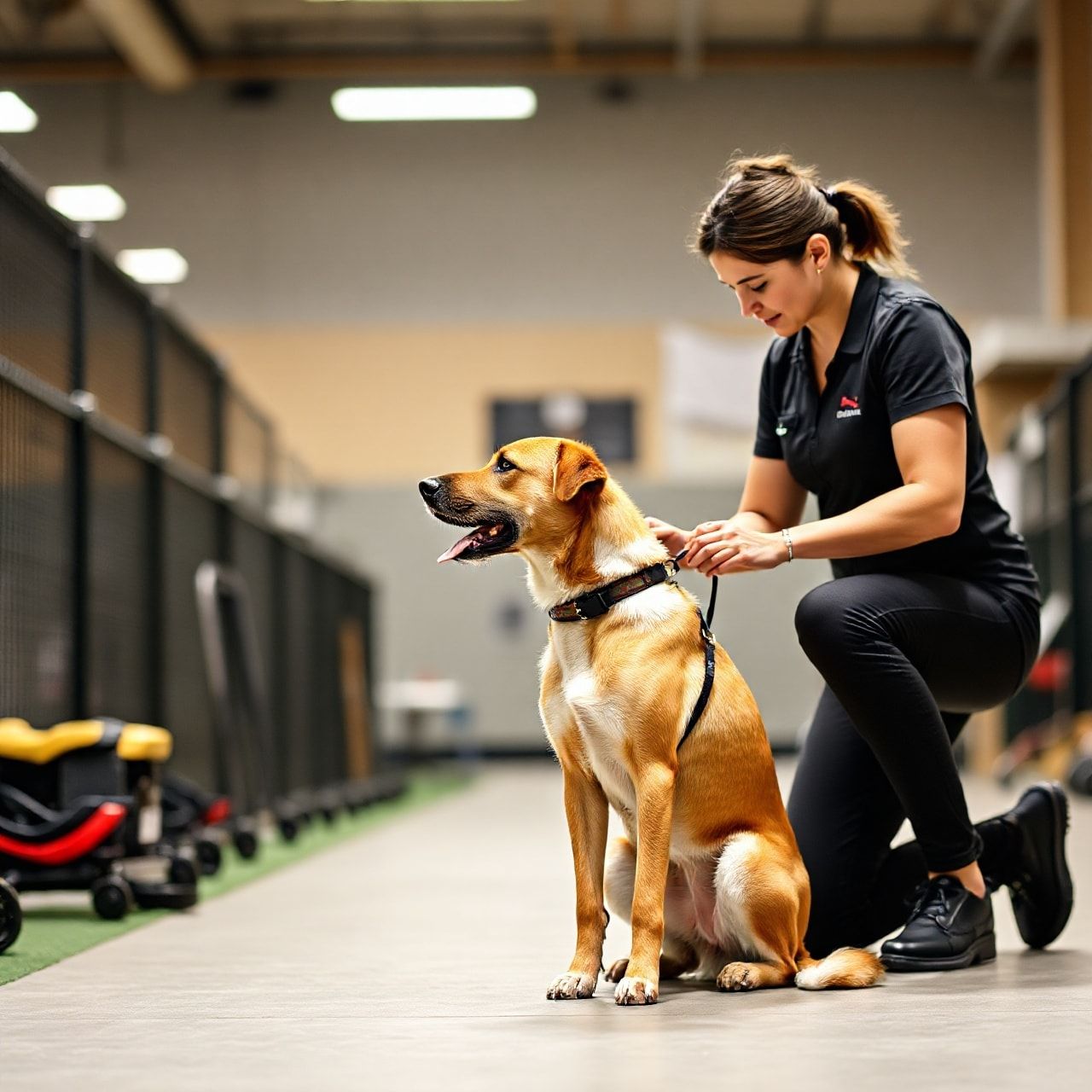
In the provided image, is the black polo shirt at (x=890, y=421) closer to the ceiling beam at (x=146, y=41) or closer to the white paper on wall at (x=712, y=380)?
the ceiling beam at (x=146, y=41)

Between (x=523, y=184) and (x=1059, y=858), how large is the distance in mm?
12408

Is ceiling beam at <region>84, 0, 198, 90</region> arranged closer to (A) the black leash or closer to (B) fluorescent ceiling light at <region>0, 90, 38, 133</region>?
(B) fluorescent ceiling light at <region>0, 90, 38, 133</region>

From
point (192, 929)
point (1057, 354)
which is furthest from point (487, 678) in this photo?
point (192, 929)

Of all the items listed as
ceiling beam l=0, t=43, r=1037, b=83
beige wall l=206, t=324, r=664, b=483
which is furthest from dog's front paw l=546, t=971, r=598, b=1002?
beige wall l=206, t=324, r=664, b=483

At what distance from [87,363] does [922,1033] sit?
341 cm

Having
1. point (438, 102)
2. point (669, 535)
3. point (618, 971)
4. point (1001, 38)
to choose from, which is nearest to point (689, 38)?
point (438, 102)

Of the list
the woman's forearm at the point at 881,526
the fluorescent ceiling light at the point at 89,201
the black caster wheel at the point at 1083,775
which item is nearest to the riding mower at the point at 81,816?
the woman's forearm at the point at 881,526

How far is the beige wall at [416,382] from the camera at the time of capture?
1711 cm

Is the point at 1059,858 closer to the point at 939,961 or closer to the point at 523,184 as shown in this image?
the point at 939,961

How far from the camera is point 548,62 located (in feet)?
45.5

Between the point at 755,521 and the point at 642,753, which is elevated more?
the point at 755,521

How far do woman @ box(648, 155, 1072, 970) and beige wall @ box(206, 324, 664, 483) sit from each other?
1421 centimetres

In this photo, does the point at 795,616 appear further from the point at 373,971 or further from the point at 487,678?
the point at 487,678

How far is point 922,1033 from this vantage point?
2.06 meters
